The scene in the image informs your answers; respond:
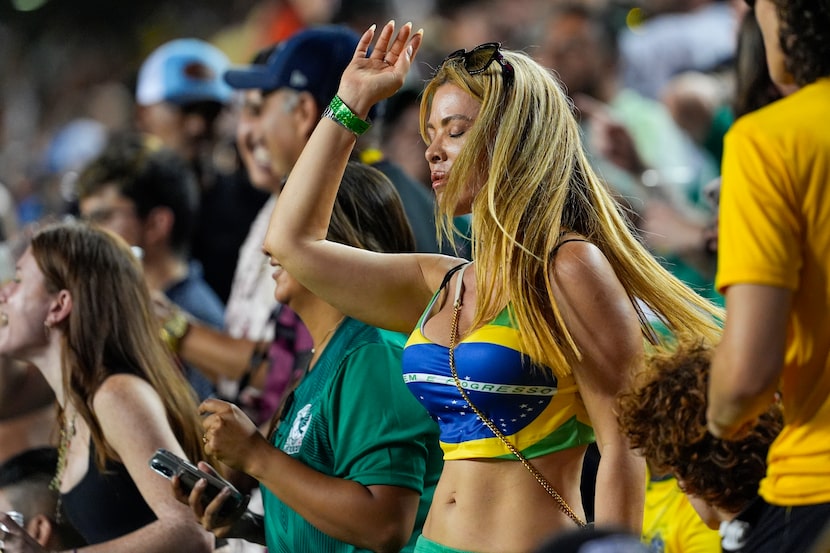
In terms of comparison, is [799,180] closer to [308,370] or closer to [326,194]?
[326,194]

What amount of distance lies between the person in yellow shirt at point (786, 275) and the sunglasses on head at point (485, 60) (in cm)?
76

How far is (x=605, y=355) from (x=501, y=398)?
8.1 inches

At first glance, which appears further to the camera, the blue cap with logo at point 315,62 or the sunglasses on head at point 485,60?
the blue cap with logo at point 315,62

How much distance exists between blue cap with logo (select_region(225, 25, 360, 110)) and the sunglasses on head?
1928mm

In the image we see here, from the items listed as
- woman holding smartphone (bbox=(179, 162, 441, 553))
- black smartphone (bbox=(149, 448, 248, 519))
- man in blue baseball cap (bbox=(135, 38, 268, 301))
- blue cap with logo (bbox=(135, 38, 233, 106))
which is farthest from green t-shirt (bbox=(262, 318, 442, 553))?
blue cap with logo (bbox=(135, 38, 233, 106))

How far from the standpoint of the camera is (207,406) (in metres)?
2.83

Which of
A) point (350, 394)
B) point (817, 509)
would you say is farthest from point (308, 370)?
point (817, 509)

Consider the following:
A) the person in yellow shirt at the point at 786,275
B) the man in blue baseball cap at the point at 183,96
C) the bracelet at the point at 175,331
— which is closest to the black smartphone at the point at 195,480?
the person in yellow shirt at the point at 786,275

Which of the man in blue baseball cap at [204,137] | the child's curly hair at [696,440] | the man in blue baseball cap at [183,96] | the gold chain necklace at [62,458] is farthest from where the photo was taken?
the man in blue baseball cap at [183,96]

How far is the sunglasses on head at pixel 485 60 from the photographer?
2.61 meters

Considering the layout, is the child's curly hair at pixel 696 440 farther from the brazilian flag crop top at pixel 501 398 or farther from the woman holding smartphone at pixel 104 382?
the woman holding smartphone at pixel 104 382

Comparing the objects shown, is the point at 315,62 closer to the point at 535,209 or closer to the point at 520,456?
the point at 535,209

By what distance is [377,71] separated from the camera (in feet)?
8.98

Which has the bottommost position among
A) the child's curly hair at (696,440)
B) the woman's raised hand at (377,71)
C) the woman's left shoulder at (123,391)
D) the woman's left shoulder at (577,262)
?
the woman's left shoulder at (123,391)
